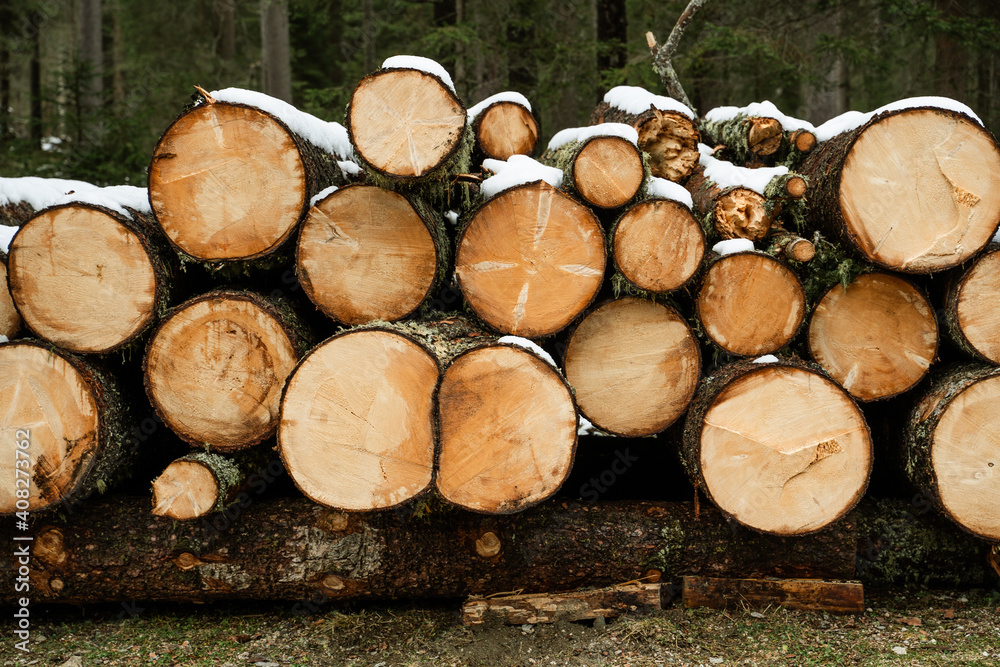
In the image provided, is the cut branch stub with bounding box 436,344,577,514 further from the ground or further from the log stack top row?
the ground

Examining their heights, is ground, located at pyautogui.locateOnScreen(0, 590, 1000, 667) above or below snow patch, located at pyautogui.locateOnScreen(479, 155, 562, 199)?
below

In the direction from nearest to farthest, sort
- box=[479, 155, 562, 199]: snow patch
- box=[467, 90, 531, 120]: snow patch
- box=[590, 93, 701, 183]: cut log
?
1. box=[479, 155, 562, 199]: snow patch
2. box=[590, 93, 701, 183]: cut log
3. box=[467, 90, 531, 120]: snow patch

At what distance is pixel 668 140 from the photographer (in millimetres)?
3645

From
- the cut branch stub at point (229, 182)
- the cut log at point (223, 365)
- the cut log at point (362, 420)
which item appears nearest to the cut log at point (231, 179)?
the cut branch stub at point (229, 182)

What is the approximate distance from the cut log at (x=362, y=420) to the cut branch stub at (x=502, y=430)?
9 cm

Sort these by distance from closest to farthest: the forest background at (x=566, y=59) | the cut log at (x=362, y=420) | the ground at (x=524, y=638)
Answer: the cut log at (x=362, y=420) < the ground at (x=524, y=638) < the forest background at (x=566, y=59)

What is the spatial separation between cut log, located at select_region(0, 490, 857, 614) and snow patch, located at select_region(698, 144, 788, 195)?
1.65 meters

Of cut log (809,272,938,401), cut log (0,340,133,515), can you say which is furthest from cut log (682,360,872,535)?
cut log (0,340,133,515)

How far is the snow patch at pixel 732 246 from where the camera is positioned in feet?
9.57

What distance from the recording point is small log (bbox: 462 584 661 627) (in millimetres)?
2836

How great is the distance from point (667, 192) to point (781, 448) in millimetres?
1195

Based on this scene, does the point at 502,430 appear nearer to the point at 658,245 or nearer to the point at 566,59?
the point at 658,245

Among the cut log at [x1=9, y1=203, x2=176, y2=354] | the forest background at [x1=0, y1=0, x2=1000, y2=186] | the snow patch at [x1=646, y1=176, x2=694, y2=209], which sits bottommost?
the cut log at [x1=9, y1=203, x2=176, y2=354]

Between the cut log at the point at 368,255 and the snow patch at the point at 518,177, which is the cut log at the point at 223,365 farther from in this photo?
the snow patch at the point at 518,177
